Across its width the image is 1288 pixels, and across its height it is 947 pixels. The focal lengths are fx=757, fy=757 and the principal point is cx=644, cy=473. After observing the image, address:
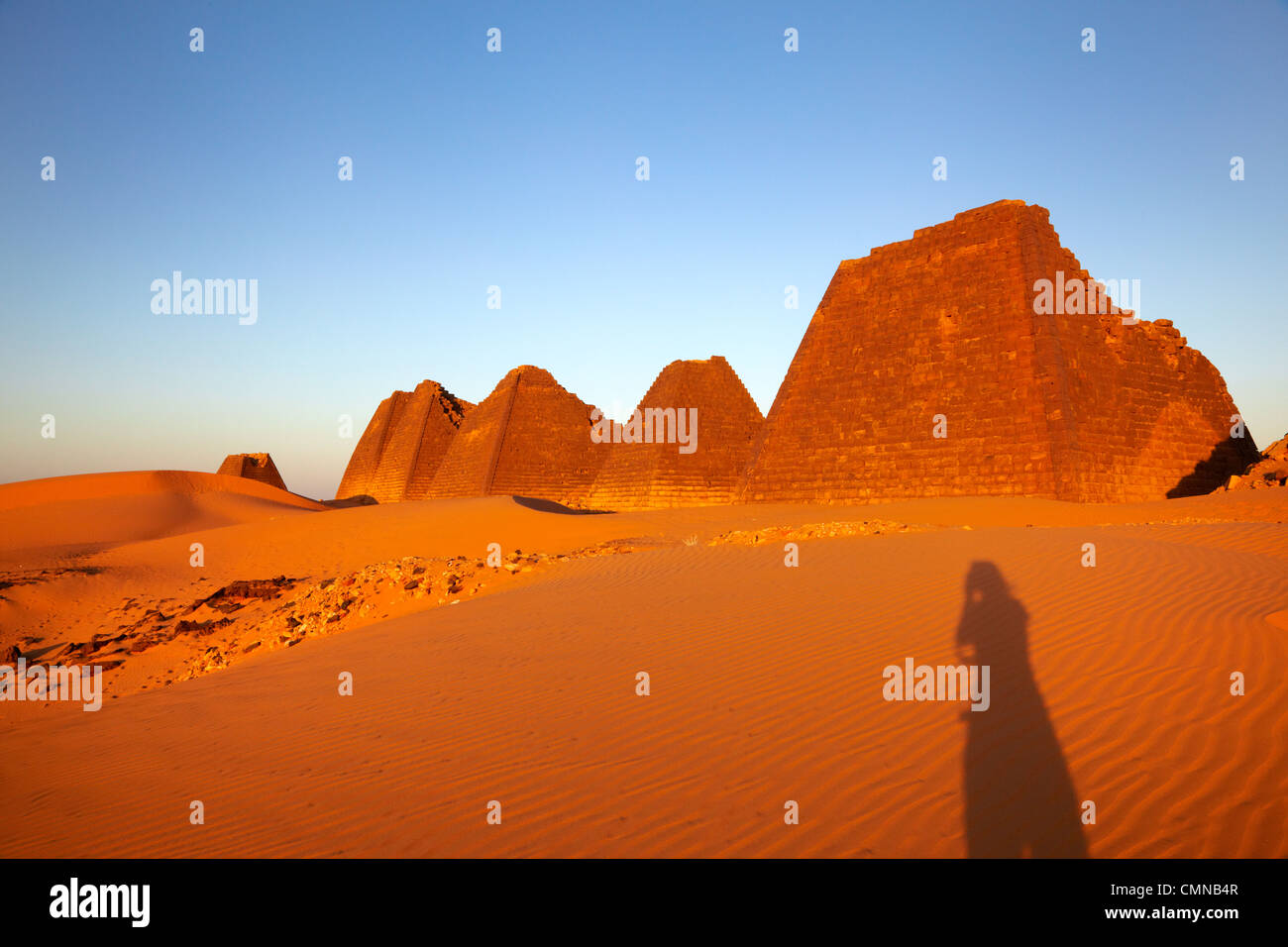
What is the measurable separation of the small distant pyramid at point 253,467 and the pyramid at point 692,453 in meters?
30.2

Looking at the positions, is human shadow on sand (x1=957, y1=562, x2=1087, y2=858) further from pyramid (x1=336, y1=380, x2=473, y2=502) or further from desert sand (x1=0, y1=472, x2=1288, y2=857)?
pyramid (x1=336, y1=380, x2=473, y2=502)

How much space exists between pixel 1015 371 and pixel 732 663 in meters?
15.4

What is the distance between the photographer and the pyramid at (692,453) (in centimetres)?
3222

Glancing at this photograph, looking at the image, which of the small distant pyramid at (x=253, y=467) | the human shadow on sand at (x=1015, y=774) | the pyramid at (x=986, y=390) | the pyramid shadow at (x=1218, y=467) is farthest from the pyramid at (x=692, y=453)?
the small distant pyramid at (x=253, y=467)

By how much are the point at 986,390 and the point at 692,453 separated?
631 inches

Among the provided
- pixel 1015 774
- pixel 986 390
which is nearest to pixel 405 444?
pixel 986 390

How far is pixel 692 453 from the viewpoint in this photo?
33.2 meters

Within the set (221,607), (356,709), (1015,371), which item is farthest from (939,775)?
(1015,371)

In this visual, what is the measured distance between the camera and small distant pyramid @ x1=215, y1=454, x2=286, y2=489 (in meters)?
53.1

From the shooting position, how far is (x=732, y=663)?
5.70 metres

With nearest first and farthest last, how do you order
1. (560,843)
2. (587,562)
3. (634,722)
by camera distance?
(560,843) < (634,722) < (587,562)

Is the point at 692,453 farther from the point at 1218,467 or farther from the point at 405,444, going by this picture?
the point at 405,444

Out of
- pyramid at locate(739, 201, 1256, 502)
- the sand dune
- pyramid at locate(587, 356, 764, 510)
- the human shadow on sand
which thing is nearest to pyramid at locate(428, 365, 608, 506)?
pyramid at locate(587, 356, 764, 510)
